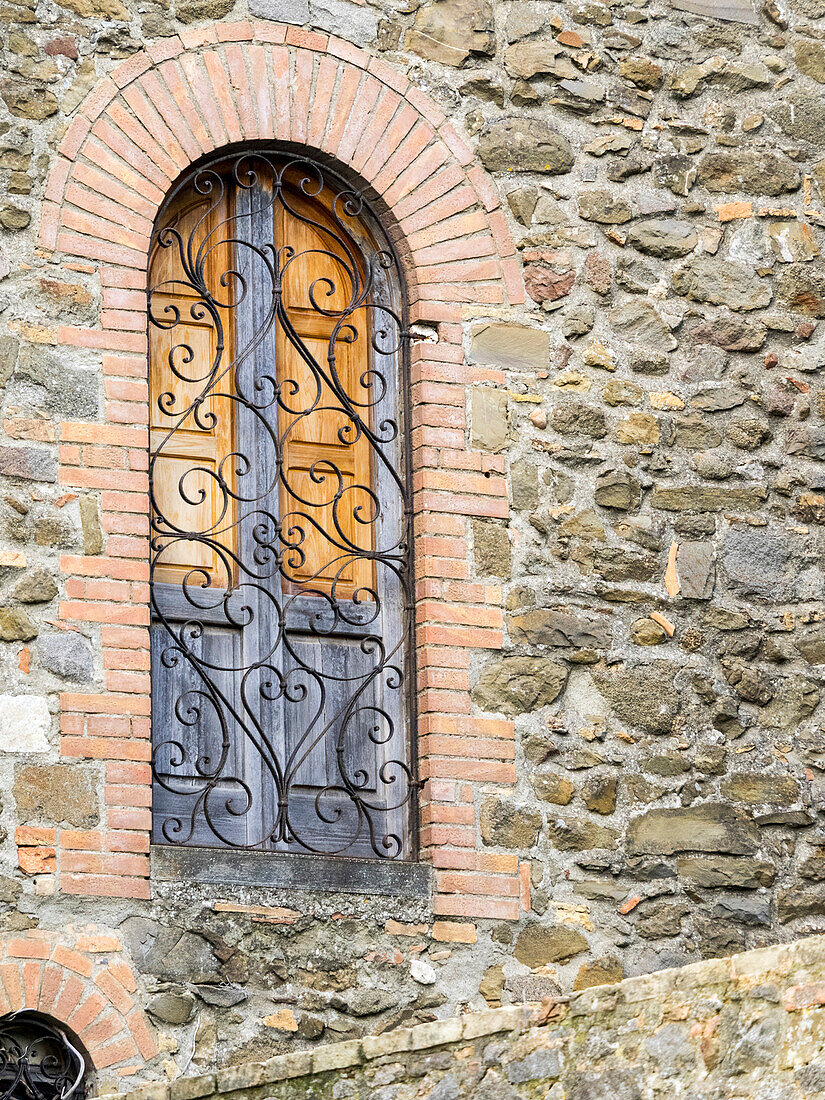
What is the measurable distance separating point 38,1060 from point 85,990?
223 mm

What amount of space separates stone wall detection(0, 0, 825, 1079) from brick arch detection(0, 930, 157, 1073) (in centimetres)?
4

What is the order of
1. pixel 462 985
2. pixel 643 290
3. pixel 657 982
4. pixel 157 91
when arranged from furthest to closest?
1. pixel 643 290
2. pixel 157 91
3. pixel 462 985
4. pixel 657 982

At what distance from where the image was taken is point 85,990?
17.2 ft

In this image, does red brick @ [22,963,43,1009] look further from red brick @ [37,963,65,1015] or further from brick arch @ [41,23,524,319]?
brick arch @ [41,23,524,319]

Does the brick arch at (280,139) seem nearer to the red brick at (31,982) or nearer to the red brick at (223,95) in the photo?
the red brick at (223,95)

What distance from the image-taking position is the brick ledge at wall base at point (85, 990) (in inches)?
204

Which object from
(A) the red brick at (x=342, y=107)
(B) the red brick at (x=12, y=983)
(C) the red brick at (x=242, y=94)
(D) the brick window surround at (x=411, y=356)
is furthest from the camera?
(A) the red brick at (x=342, y=107)

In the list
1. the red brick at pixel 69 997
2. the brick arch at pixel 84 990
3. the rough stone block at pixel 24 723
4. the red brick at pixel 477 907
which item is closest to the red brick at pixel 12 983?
the brick arch at pixel 84 990

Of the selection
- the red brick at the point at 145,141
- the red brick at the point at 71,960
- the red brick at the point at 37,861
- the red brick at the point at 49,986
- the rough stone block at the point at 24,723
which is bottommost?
the red brick at the point at 49,986

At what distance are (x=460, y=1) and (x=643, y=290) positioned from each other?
3.90ft

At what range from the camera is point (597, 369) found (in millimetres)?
6484

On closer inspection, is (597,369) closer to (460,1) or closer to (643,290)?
(643,290)

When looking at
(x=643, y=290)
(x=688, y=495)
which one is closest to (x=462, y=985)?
(x=688, y=495)

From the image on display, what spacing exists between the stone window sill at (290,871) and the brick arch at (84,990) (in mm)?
297
